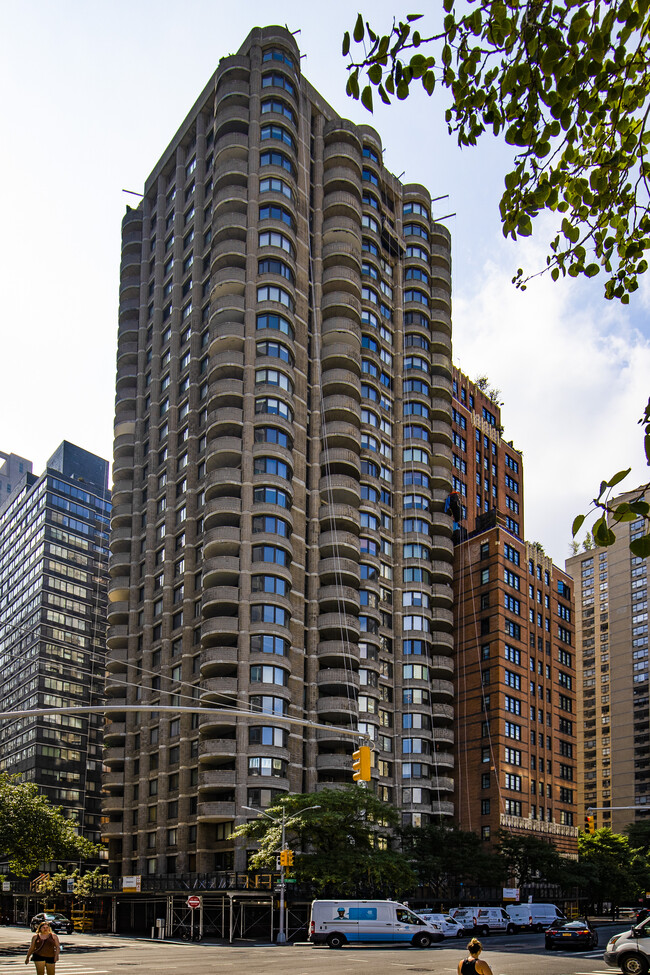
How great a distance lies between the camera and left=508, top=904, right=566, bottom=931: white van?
65.4m

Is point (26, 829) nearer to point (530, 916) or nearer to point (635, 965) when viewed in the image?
point (530, 916)

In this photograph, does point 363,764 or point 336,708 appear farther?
point 336,708

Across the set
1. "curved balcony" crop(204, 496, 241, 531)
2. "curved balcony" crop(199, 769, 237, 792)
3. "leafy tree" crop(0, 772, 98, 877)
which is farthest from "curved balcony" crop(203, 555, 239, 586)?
"leafy tree" crop(0, 772, 98, 877)

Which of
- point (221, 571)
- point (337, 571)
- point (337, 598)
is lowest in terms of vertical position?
point (337, 598)

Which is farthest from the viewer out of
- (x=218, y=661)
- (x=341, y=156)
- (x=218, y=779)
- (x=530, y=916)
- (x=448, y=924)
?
(x=341, y=156)

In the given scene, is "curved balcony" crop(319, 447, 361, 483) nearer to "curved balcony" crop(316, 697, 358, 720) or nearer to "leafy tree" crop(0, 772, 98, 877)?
"curved balcony" crop(316, 697, 358, 720)

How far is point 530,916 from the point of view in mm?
66125

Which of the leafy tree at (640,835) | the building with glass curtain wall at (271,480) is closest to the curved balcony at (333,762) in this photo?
the building with glass curtain wall at (271,480)

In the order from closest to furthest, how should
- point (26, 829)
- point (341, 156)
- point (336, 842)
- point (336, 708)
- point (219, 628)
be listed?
point (336, 842)
point (26, 829)
point (219, 628)
point (336, 708)
point (341, 156)

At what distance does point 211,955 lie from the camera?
43625 millimetres

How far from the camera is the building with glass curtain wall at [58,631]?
440ft

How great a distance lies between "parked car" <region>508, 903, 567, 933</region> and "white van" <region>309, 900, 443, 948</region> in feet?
57.3

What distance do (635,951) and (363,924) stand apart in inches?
878

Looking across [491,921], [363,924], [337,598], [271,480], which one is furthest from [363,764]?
[337,598]
